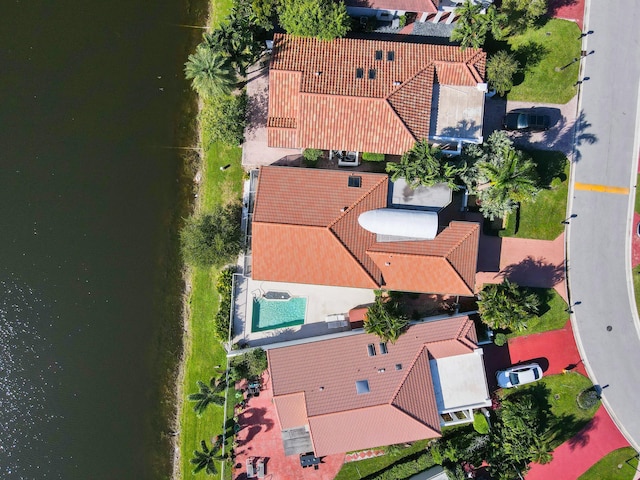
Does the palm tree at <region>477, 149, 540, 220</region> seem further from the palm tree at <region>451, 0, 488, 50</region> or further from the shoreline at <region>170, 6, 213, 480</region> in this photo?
the shoreline at <region>170, 6, 213, 480</region>

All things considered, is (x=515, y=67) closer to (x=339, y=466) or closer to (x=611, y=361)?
(x=611, y=361)

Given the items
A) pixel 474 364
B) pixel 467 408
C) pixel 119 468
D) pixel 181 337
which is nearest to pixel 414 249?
pixel 474 364

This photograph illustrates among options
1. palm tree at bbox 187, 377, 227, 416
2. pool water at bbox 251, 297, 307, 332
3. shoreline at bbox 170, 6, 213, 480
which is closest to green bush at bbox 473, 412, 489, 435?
pool water at bbox 251, 297, 307, 332

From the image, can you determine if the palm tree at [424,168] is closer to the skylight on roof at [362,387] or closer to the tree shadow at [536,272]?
the tree shadow at [536,272]

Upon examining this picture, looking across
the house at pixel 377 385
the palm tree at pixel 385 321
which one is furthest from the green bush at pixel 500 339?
the palm tree at pixel 385 321

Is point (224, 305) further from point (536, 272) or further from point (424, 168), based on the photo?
point (536, 272)

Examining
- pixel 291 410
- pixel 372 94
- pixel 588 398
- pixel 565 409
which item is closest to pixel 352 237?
pixel 372 94
